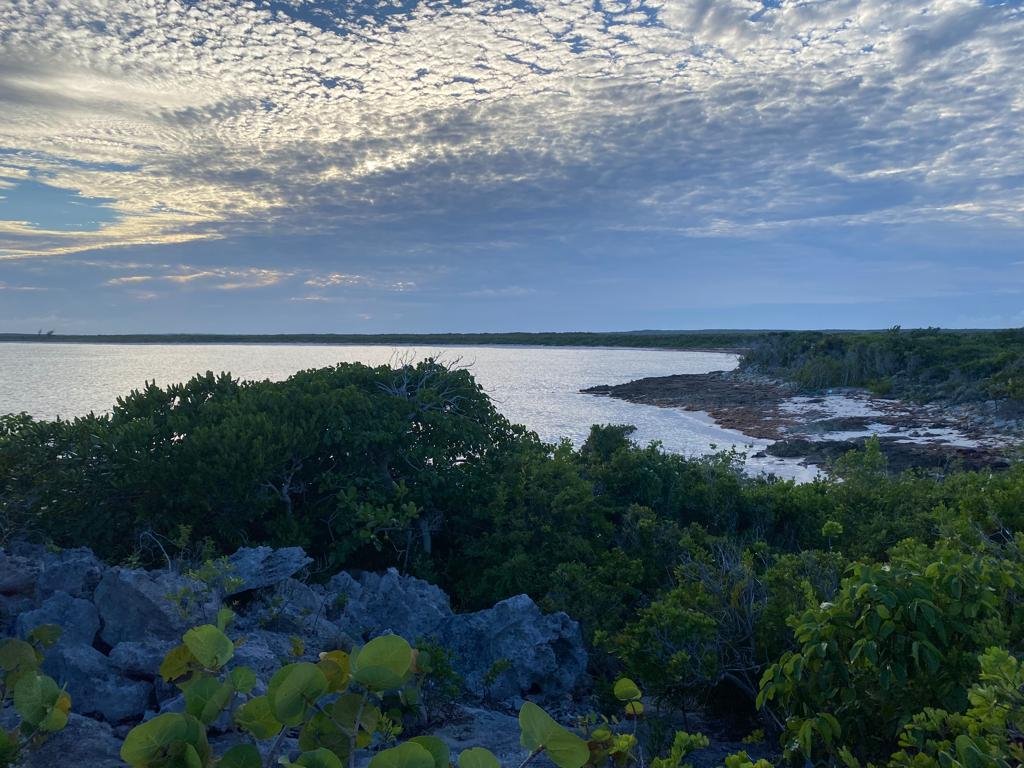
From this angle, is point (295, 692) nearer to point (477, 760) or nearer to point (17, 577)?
point (477, 760)

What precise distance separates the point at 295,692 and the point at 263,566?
5.23m

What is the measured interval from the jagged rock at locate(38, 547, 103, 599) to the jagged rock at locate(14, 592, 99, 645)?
Answer: 426 millimetres

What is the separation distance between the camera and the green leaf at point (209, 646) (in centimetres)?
267

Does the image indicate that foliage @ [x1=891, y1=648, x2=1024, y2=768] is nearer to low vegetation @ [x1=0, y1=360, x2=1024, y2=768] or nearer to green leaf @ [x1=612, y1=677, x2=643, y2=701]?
low vegetation @ [x1=0, y1=360, x2=1024, y2=768]

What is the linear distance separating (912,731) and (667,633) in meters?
2.31

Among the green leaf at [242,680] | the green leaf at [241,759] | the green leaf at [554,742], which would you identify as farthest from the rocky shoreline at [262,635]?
the green leaf at [554,742]

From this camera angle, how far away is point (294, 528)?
9281mm

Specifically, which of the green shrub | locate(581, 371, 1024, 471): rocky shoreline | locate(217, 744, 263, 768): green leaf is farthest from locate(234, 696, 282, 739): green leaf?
locate(581, 371, 1024, 471): rocky shoreline

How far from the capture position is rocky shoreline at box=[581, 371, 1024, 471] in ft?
73.8

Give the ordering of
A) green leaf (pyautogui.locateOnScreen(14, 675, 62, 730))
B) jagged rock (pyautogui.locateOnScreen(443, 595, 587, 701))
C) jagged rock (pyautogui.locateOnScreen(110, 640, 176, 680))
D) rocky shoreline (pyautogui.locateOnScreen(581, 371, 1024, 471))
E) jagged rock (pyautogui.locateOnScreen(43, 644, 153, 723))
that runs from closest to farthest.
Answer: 1. green leaf (pyautogui.locateOnScreen(14, 675, 62, 730))
2. jagged rock (pyautogui.locateOnScreen(43, 644, 153, 723))
3. jagged rock (pyautogui.locateOnScreen(110, 640, 176, 680))
4. jagged rock (pyautogui.locateOnScreen(443, 595, 587, 701))
5. rocky shoreline (pyautogui.locateOnScreen(581, 371, 1024, 471))

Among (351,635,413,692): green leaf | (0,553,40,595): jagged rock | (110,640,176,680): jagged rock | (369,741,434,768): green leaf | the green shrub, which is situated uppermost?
(351,635,413,692): green leaf

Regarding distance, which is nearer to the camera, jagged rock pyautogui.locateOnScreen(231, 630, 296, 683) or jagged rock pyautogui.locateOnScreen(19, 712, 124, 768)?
jagged rock pyautogui.locateOnScreen(19, 712, 124, 768)

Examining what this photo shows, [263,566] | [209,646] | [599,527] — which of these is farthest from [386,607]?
[209,646]

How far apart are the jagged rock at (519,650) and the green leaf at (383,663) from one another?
4.11 meters
